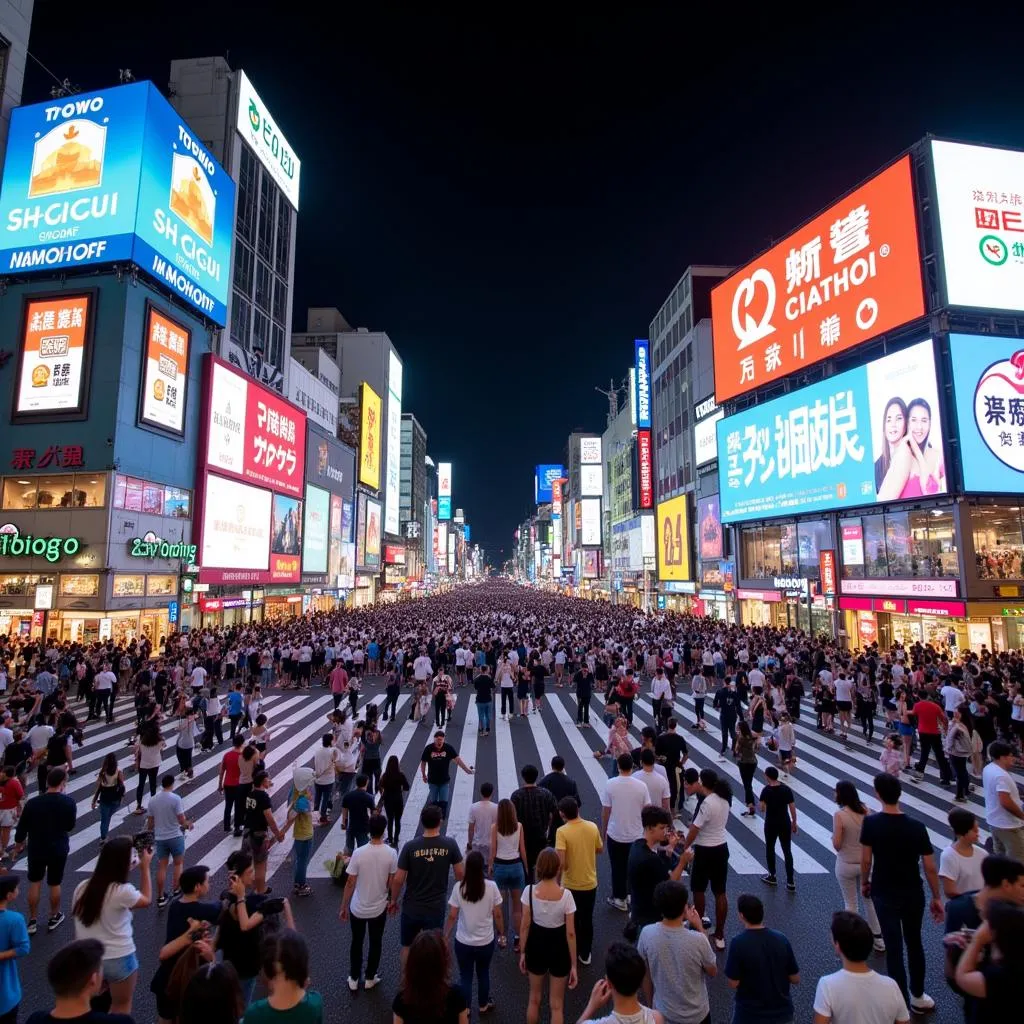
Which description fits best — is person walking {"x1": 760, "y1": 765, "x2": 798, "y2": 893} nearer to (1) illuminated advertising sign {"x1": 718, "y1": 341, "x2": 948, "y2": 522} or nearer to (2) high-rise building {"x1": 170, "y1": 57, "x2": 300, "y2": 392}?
(1) illuminated advertising sign {"x1": 718, "y1": 341, "x2": 948, "y2": 522}

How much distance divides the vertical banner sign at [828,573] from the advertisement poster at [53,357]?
1500 inches

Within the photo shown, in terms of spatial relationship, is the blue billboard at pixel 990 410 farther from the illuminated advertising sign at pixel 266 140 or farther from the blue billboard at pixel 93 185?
the illuminated advertising sign at pixel 266 140

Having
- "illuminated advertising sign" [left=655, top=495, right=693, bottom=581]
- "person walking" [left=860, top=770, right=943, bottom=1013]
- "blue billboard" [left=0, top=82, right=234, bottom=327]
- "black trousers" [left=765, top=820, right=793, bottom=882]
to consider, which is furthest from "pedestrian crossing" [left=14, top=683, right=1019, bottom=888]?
"illuminated advertising sign" [left=655, top=495, right=693, bottom=581]

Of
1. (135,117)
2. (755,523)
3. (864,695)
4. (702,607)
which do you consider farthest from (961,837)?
(702,607)

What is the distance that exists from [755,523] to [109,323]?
40.2 meters

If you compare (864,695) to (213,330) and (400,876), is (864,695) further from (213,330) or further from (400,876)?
(213,330)

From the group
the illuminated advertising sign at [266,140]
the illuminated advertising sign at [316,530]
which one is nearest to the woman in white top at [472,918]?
the illuminated advertising sign at [316,530]

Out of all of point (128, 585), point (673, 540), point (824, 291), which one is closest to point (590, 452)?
point (673, 540)

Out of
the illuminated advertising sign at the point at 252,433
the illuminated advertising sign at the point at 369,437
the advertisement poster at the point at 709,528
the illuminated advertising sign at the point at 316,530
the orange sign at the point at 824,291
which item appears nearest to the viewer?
the orange sign at the point at 824,291

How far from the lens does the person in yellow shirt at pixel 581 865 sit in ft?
18.7

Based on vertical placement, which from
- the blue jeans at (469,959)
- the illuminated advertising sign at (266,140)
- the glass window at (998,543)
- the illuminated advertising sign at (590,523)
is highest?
the illuminated advertising sign at (266,140)

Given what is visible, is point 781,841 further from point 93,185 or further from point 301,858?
point 93,185

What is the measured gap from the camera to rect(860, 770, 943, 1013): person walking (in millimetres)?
5320

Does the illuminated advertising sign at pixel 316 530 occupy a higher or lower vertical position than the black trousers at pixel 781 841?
higher
